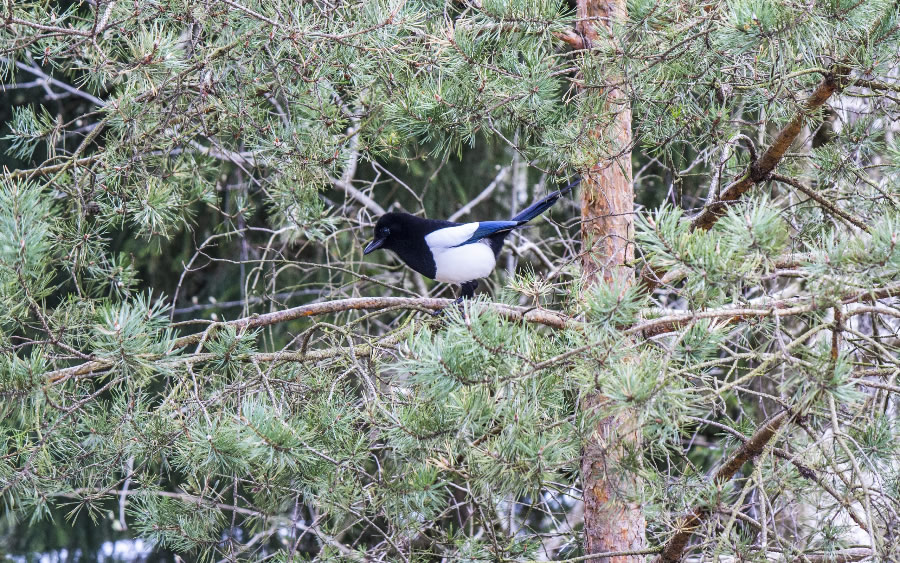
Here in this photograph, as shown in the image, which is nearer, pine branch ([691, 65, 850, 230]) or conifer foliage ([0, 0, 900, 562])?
conifer foliage ([0, 0, 900, 562])

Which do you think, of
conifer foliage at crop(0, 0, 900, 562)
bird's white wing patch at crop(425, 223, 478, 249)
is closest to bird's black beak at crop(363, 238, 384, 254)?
bird's white wing patch at crop(425, 223, 478, 249)

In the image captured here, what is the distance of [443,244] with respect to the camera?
3725 millimetres

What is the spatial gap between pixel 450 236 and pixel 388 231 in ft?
0.96

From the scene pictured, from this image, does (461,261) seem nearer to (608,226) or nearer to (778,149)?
(608,226)

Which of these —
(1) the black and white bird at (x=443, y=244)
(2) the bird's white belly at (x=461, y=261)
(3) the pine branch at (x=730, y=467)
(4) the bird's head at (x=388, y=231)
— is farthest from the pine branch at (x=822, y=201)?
(4) the bird's head at (x=388, y=231)

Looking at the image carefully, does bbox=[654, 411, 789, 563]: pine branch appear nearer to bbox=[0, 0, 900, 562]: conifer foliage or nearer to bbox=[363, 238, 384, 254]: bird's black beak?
bbox=[0, 0, 900, 562]: conifer foliage

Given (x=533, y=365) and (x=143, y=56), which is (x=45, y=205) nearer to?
(x=143, y=56)

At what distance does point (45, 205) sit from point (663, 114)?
1.67m

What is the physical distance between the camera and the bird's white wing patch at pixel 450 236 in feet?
12.2

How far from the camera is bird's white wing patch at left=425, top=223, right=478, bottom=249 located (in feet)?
12.2

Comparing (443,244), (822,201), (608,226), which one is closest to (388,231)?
(443,244)

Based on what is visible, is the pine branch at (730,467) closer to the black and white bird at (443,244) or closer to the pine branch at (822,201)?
the pine branch at (822,201)

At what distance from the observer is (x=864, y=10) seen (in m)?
1.83

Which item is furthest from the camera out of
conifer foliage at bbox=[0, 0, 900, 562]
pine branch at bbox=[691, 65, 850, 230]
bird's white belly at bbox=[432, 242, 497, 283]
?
bird's white belly at bbox=[432, 242, 497, 283]
